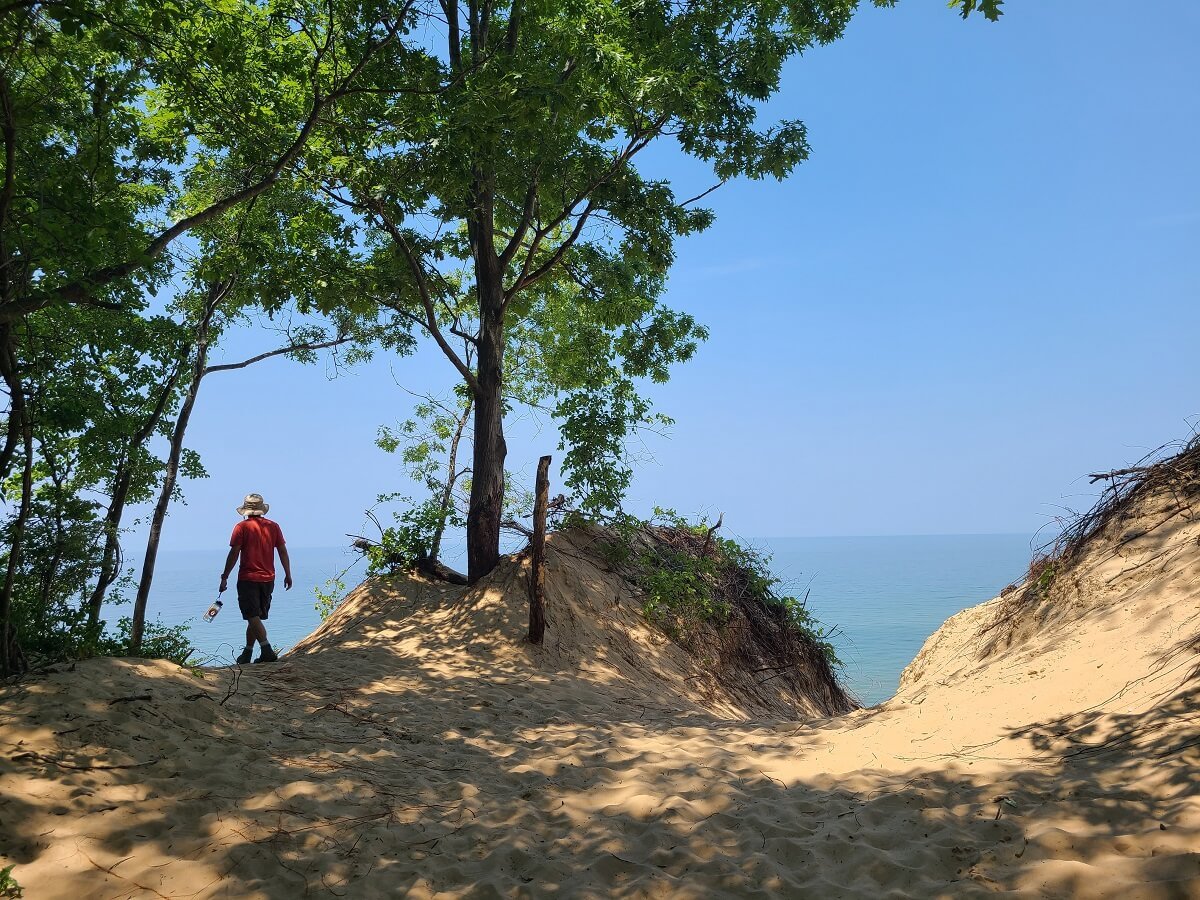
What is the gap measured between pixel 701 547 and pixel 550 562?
4394 millimetres

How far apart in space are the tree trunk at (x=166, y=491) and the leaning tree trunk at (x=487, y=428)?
5.55 metres

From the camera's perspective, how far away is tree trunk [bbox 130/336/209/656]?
13125mm

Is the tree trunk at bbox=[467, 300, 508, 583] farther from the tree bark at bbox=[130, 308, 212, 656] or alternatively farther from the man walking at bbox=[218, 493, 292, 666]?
the tree bark at bbox=[130, 308, 212, 656]

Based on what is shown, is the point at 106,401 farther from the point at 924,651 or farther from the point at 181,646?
the point at 924,651

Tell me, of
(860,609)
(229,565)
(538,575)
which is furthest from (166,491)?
(860,609)

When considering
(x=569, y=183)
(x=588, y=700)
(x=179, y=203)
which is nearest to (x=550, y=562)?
(x=588, y=700)

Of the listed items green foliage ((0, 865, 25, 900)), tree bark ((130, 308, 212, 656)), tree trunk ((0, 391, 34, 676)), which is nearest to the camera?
green foliage ((0, 865, 25, 900))

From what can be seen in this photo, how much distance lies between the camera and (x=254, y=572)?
33.4 ft

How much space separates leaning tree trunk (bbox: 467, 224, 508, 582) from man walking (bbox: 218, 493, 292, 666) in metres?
3.35

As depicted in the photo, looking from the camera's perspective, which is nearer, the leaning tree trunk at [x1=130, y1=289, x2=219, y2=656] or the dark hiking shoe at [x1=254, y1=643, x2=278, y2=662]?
the dark hiking shoe at [x1=254, y1=643, x2=278, y2=662]

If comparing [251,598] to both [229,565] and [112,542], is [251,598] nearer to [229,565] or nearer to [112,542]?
[229,565]

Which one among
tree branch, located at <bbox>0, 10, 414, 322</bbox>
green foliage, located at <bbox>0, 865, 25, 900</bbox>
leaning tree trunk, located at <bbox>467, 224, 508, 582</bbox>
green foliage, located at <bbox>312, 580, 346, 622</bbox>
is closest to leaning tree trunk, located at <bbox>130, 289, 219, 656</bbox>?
green foliage, located at <bbox>312, 580, 346, 622</bbox>

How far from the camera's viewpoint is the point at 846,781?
566cm

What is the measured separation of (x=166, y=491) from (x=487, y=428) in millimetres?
6117
